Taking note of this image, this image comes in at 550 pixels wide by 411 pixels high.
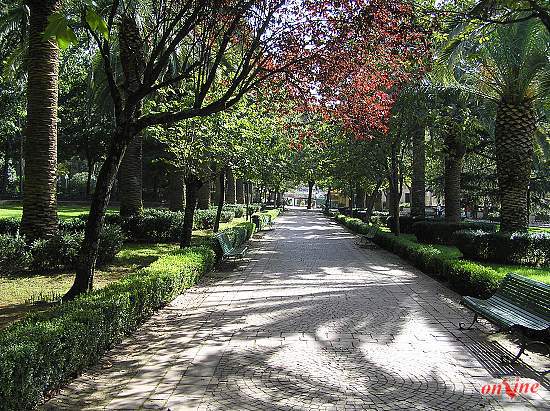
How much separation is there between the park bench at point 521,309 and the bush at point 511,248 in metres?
6.60

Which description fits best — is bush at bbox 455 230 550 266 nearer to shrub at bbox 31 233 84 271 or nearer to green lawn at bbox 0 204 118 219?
shrub at bbox 31 233 84 271

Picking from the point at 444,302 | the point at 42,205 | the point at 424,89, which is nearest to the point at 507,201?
the point at 424,89

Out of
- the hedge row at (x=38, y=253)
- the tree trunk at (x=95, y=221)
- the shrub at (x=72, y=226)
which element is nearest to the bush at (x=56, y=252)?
the hedge row at (x=38, y=253)

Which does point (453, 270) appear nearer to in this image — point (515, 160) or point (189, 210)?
point (515, 160)

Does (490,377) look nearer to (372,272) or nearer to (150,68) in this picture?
(150,68)

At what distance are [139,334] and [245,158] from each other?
9537 millimetres

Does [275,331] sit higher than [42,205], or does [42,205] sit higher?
[42,205]

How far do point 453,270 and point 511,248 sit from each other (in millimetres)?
4319

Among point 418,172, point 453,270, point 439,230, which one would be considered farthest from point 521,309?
point 418,172

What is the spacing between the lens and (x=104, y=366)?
539 cm

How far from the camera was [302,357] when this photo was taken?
18.8 feet

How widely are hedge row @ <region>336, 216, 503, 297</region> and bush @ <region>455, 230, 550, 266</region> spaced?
1.63 m

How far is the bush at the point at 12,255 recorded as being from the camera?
31.3ft

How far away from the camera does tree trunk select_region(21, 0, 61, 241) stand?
35.1 feet
